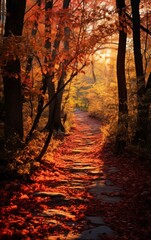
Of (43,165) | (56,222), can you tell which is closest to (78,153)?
(43,165)

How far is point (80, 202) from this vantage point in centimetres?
595

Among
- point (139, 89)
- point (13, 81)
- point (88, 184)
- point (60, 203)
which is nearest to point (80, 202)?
point (60, 203)

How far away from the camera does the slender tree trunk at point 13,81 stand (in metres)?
7.40

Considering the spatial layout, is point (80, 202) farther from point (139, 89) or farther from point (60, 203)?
point (139, 89)

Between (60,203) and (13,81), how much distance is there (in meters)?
3.93

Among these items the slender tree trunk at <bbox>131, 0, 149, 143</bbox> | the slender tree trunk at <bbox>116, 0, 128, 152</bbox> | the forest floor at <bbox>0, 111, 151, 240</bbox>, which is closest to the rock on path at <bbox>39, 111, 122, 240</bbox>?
the forest floor at <bbox>0, 111, 151, 240</bbox>

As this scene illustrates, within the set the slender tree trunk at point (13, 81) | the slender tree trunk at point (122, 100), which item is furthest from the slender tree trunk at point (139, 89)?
the slender tree trunk at point (13, 81)

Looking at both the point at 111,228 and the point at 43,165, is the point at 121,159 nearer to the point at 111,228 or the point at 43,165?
the point at 43,165

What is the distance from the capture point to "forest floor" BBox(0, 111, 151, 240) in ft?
14.5

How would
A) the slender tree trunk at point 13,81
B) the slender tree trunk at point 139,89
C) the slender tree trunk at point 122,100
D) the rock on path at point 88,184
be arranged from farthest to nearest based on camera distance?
the slender tree trunk at point 122,100
the slender tree trunk at point 139,89
the slender tree trunk at point 13,81
the rock on path at point 88,184

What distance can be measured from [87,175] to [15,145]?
266 cm

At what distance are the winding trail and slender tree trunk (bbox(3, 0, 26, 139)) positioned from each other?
1.68 metres

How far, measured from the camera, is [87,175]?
8375 mm

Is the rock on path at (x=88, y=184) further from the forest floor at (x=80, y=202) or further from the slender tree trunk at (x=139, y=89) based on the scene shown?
the slender tree trunk at (x=139, y=89)
